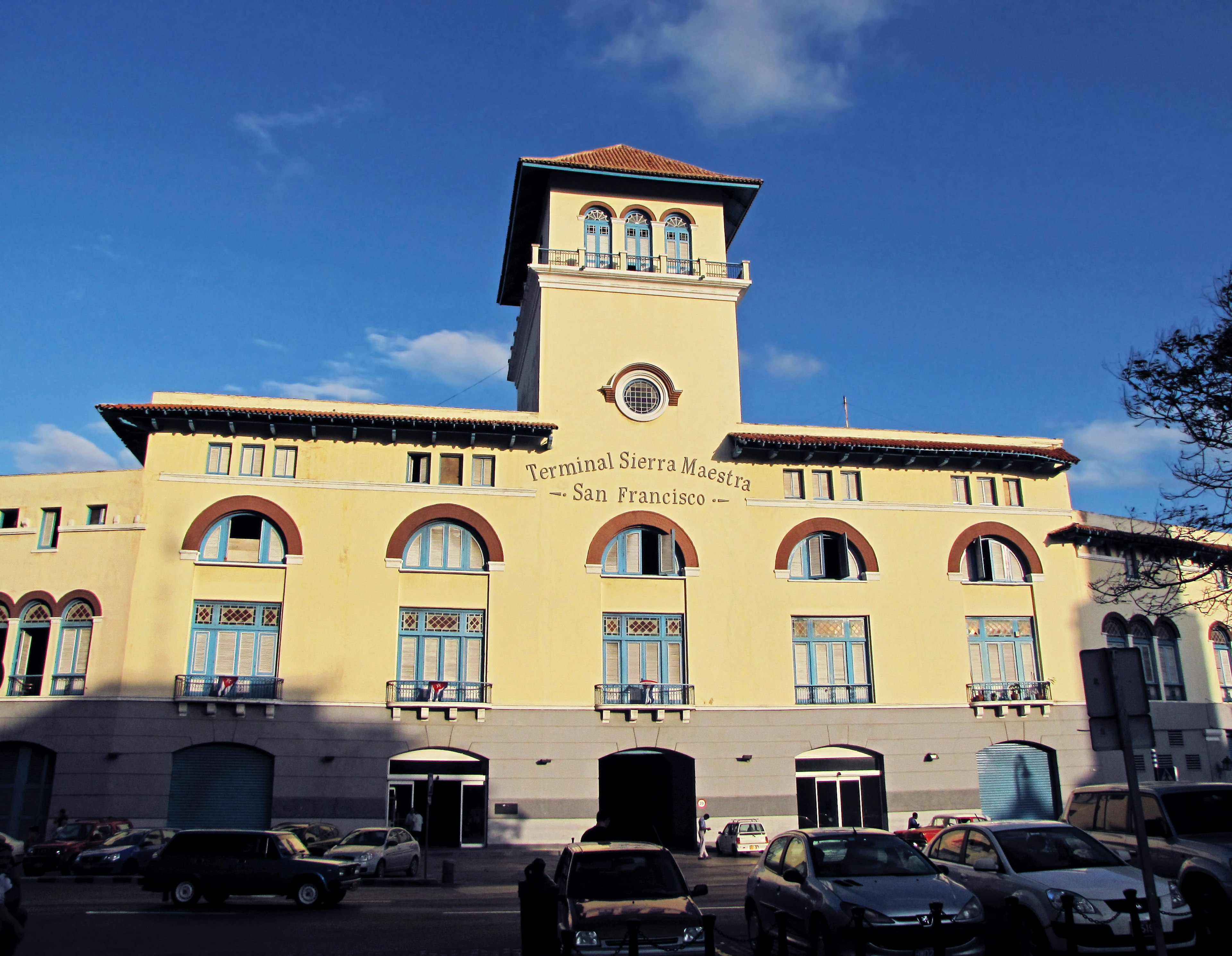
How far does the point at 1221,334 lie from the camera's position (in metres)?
19.4

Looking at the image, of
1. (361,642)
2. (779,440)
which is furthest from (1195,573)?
(361,642)

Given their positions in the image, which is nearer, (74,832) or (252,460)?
(74,832)

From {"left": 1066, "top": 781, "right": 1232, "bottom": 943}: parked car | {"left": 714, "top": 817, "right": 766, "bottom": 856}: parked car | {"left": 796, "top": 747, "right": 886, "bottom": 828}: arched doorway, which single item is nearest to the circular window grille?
{"left": 796, "top": 747, "right": 886, "bottom": 828}: arched doorway

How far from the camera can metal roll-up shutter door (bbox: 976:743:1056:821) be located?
3559 cm

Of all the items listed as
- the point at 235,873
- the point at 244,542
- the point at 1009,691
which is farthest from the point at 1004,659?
the point at 235,873

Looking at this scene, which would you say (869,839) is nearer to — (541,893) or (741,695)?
(541,893)

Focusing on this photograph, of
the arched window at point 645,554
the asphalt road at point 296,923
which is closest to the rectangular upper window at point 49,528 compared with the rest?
the asphalt road at point 296,923

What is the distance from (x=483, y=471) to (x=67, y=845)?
16.4 m

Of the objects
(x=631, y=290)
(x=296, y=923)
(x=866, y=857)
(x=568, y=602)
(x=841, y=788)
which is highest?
(x=631, y=290)

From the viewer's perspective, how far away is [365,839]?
2672 cm

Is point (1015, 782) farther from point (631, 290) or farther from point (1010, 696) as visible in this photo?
point (631, 290)

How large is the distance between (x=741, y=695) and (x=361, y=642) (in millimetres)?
12817

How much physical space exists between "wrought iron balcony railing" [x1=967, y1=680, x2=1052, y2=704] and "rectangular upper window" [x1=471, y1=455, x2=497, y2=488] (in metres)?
18.4

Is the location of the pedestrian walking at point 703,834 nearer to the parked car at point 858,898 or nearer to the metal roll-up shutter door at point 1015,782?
the metal roll-up shutter door at point 1015,782
